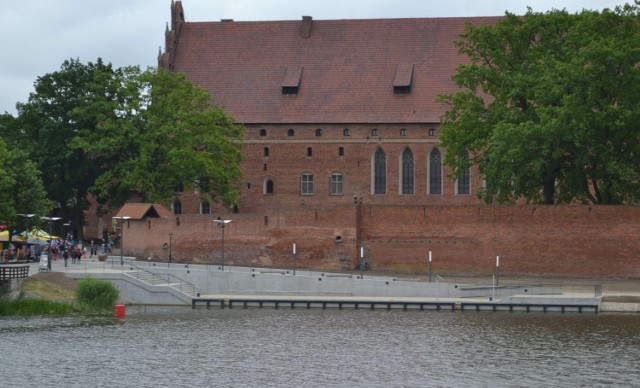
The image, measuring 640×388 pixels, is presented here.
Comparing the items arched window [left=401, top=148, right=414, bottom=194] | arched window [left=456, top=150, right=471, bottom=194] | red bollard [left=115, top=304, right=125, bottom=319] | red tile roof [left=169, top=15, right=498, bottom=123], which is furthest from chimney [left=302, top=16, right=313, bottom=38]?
red bollard [left=115, top=304, right=125, bottom=319]

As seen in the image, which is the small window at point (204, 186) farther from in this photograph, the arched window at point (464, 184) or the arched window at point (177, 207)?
the arched window at point (464, 184)

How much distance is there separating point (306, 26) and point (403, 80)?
7674 millimetres

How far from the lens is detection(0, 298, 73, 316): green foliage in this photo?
58.7m

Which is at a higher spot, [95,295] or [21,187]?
[21,187]

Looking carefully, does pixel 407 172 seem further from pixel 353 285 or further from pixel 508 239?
pixel 353 285

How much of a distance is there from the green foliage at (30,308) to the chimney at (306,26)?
36.2 meters

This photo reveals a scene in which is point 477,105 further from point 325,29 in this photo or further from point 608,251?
point 325,29

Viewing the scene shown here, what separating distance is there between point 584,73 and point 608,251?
837 centimetres

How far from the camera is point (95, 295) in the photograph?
60.6m

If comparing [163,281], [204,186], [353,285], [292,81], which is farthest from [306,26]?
[353,285]

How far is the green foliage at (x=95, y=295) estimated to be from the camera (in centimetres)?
6044

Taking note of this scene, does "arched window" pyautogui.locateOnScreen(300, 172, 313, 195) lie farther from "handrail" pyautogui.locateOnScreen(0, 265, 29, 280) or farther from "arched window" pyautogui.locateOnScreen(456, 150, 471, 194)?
"handrail" pyautogui.locateOnScreen(0, 265, 29, 280)

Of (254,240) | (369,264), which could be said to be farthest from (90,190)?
(369,264)

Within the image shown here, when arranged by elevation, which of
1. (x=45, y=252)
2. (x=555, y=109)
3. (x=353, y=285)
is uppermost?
(x=555, y=109)
